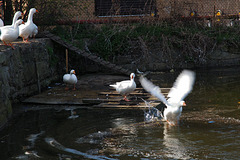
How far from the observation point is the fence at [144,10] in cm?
1453

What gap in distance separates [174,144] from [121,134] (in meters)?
0.98

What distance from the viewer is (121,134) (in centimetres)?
627

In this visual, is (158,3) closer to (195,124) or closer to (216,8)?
(216,8)

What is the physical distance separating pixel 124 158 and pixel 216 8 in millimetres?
13075

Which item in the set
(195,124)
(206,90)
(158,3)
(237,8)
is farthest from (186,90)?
(237,8)

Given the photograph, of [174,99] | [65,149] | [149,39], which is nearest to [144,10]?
[149,39]

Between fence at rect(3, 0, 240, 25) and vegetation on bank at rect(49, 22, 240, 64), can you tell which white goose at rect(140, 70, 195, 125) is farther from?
fence at rect(3, 0, 240, 25)

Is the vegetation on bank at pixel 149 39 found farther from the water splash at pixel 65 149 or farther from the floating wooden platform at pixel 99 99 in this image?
the water splash at pixel 65 149

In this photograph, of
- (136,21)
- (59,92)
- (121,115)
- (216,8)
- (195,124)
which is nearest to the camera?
(195,124)

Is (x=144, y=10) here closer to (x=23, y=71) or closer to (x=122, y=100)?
(x=23, y=71)

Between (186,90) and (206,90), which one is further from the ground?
(186,90)

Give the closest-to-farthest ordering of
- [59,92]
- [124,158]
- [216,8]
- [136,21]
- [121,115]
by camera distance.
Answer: [124,158] → [121,115] → [59,92] → [136,21] → [216,8]

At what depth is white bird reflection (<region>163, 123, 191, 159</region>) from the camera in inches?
203

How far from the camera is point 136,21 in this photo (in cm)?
1538
